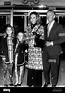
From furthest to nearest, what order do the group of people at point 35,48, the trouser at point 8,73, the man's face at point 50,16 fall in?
the trouser at point 8,73, the group of people at point 35,48, the man's face at point 50,16

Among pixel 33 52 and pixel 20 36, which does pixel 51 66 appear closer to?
pixel 33 52

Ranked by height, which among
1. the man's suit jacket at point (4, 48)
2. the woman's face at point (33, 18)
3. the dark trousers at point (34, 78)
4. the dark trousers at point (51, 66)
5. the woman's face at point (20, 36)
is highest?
the woman's face at point (33, 18)

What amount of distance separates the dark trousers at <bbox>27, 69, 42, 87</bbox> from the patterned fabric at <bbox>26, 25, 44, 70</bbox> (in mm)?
72

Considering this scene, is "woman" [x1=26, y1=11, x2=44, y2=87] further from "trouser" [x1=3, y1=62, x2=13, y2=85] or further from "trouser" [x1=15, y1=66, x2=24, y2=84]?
"trouser" [x1=3, y1=62, x2=13, y2=85]

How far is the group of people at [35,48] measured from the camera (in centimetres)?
231

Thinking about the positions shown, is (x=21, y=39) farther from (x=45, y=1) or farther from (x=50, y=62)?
(x=45, y=1)

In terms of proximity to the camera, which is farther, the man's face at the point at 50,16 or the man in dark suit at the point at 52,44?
the man in dark suit at the point at 52,44

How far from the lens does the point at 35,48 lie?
2350 mm

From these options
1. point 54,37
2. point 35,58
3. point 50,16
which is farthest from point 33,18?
point 35,58

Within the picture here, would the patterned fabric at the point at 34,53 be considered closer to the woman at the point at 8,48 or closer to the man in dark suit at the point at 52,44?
the man in dark suit at the point at 52,44

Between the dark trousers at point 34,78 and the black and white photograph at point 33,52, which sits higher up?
the black and white photograph at point 33,52

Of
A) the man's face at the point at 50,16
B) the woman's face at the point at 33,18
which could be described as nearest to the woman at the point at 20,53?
the woman's face at the point at 33,18

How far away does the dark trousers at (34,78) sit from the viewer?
2.48 m

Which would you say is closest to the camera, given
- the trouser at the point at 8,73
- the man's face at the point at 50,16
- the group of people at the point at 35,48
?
the man's face at the point at 50,16
